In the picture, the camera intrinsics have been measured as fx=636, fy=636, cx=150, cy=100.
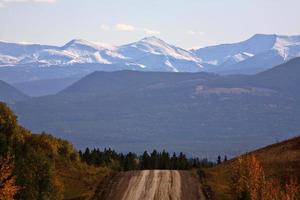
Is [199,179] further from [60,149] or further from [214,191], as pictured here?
[60,149]

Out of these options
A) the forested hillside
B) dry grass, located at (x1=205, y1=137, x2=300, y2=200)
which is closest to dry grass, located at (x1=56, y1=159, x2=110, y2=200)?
the forested hillside

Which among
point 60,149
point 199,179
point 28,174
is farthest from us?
point 60,149

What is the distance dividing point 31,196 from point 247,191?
77.1ft

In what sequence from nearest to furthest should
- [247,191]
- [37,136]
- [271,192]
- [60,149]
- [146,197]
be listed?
[271,192] < [247,191] < [146,197] < [37,136] < [60,149]

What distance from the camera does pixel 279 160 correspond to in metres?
95.1

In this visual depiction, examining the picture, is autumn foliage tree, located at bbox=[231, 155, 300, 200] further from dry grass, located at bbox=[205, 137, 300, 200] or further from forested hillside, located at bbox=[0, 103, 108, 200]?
forested hillside, located at bbox=[0, 103, 108, 200]

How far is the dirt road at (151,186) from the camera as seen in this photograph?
7832 cm

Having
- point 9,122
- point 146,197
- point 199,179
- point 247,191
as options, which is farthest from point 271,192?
point 9,122

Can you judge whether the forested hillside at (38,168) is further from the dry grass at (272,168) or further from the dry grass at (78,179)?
the dry grass at (272,168)

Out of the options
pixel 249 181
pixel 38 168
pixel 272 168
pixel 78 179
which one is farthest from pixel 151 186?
pixel 249 181

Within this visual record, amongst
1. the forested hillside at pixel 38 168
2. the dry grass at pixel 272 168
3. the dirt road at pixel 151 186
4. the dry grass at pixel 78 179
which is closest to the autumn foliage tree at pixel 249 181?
the dry grass at pixel 272 168

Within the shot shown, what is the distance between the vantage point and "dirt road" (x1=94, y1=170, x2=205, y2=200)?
78.3 meters

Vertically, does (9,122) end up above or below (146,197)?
above

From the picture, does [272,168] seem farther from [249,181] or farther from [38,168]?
[38,168]
